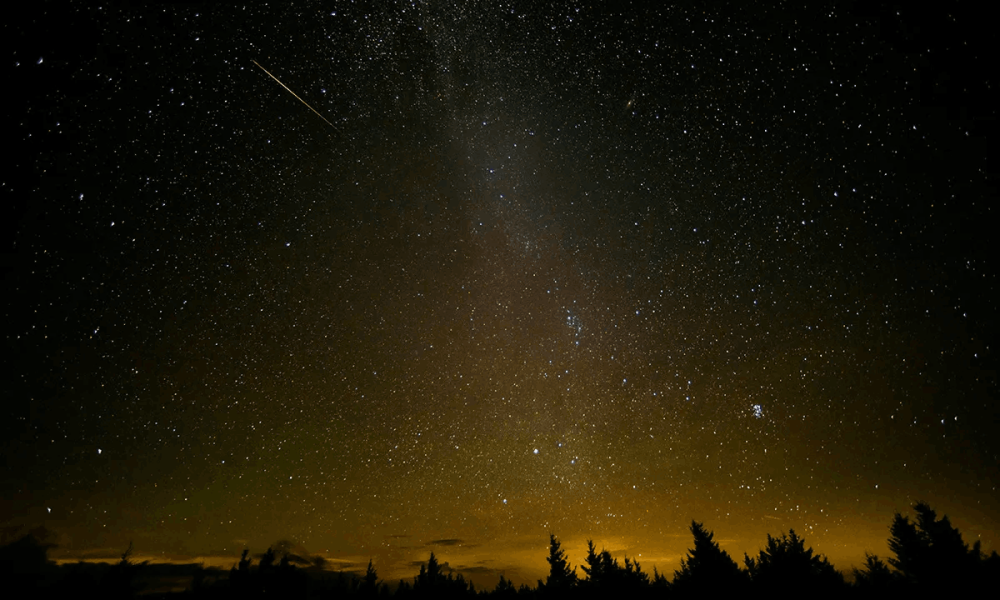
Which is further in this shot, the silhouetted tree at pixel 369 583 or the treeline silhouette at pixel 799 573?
the silhouetted tree at pixel 369 583

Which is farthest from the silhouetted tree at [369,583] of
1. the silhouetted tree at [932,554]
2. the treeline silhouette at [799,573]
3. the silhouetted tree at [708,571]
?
the silhouetted tree at [932,554]

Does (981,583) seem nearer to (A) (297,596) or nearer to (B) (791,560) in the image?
(B) (791,560)

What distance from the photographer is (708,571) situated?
19.3 metres

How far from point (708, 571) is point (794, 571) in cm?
359

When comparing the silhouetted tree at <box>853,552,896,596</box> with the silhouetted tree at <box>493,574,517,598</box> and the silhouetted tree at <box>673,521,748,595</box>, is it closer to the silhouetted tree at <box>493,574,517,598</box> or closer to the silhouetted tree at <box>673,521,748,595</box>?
the silhouetted tree at <box>673,521,748,595</box>

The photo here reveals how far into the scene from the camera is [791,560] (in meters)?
18.1

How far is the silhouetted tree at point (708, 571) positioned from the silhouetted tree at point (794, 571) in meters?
1.06

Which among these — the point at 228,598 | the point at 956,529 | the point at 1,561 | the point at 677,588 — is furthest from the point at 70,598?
the point at 956,529

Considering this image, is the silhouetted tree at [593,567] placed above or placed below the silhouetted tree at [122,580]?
above

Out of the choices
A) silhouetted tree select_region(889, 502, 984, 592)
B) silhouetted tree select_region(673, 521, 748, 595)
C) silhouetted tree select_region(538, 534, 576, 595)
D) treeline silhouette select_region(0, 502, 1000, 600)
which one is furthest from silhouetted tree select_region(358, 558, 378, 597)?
silhouetted tree select_region(889, 502, 984, 592)

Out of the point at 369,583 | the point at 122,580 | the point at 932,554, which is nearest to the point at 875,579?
the point at 932,554

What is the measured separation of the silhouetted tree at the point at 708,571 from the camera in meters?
18.5

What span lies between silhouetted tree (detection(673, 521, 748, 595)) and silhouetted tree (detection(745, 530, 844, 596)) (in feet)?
3.47

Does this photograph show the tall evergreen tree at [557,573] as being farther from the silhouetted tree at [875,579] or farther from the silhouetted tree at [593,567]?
the silhouetted tree at [875,579]
